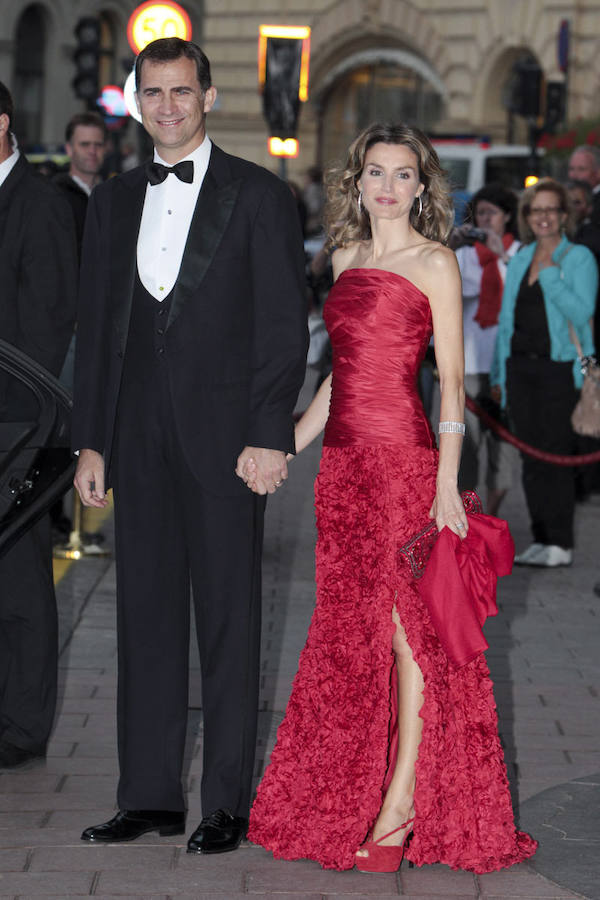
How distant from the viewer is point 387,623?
14.9 ft

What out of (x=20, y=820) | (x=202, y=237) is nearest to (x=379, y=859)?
(x=20, y=820)

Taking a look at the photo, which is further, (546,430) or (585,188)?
(585,188)

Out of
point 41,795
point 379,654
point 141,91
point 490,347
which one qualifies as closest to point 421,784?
point 379,654

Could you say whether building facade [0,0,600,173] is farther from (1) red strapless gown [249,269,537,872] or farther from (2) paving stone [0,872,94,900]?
(2) paving stone [0,872,94,900]

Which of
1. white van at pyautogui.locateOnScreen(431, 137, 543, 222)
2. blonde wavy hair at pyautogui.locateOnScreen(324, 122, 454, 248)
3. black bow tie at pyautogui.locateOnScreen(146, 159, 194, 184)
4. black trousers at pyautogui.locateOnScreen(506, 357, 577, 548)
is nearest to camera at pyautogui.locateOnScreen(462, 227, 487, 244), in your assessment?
black trousers at pyautogui.locateOnScreen(506, 357, 577, 548)

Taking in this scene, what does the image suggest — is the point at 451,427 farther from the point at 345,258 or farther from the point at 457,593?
the point at 345,258

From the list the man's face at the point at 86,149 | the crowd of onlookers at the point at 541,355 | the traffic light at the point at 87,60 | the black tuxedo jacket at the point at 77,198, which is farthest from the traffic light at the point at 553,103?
the black tuxedo jacket at the point at 77,198

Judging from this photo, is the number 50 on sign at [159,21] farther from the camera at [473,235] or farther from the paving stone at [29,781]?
the paving stone at [29,781]

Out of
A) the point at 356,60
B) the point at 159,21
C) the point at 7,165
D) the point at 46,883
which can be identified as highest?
the point at 356,60

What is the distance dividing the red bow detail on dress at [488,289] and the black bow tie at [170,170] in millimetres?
5711

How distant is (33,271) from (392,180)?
1320 millimetres

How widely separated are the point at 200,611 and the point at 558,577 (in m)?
4.57

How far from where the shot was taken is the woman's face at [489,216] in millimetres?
11148

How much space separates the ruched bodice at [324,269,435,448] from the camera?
178 inches
